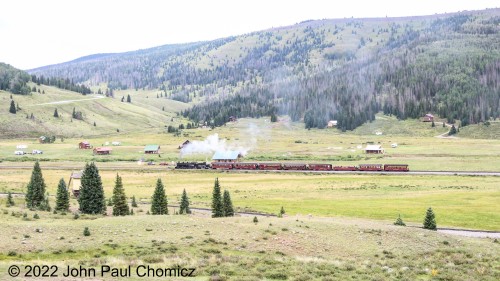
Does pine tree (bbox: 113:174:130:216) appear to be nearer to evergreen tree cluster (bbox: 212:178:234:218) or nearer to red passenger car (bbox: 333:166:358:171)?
evergreen tree cluster (bbox: 212:178:234:218)

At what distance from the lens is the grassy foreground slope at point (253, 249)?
29438mm

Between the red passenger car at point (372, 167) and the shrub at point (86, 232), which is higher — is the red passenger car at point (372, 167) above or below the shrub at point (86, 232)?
above

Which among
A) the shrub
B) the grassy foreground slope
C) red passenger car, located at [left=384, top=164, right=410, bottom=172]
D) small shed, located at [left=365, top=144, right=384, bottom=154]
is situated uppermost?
small shed, located at [left=365, top=144, right=384, bottom=154]

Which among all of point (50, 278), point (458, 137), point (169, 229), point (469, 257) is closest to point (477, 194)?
point (469, 257)

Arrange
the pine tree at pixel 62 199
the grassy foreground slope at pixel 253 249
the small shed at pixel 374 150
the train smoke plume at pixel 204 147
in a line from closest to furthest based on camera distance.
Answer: the grassy foreground slope at pixel 253 249 → the pine tree at pixel 62 199 → the small shed at pixel 374 150 → the train smoke plume at pixel 204 147

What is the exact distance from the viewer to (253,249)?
1430 inches

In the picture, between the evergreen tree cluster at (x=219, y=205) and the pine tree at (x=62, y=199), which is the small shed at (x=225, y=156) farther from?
the evergreen tree cluster at (x=219, y=205)

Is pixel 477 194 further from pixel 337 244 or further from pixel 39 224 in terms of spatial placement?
pixel 39 224

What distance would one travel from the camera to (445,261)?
110ft

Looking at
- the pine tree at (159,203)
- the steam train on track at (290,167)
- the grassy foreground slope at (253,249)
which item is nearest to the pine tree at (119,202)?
the pine tree at (159,203)

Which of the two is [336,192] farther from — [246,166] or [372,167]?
[246,166]

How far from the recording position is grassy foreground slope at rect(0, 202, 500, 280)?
29.4 m

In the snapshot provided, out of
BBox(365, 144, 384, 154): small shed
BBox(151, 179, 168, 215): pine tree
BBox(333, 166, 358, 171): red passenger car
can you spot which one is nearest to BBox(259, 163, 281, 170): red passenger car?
BBox(333, 166, 358, 171): red passenger car

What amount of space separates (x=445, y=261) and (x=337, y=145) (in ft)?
469
